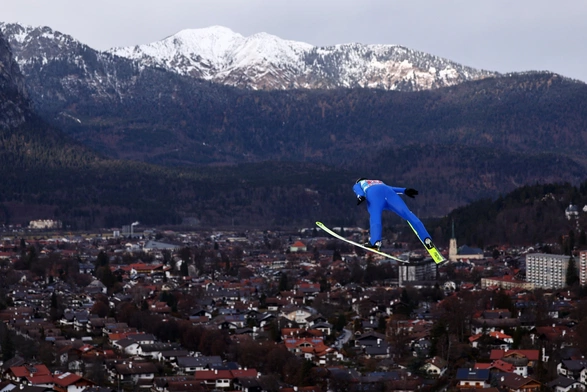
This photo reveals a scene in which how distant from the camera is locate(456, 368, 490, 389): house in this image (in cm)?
5338

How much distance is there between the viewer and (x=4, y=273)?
93562 mm

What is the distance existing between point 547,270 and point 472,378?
32.3 m

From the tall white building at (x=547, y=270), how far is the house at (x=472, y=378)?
2822 centimetres

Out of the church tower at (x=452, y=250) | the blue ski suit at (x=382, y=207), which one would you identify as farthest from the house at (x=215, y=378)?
the church tower at (x=452, y=250)

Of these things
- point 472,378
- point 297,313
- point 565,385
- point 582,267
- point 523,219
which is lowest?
point 565,385

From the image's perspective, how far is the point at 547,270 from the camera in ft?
281

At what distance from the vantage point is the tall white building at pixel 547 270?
8350 centimetres

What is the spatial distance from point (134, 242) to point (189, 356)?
72292 millimetres

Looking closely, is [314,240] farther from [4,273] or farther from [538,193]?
[4,273]

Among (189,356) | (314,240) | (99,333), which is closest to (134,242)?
(314,240)

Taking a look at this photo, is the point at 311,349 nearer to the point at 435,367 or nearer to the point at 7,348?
the point at 435,367

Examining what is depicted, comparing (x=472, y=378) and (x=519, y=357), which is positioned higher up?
(x=519, y=357)

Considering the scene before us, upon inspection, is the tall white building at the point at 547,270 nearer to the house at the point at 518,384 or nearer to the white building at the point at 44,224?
the house at the point at 518,384

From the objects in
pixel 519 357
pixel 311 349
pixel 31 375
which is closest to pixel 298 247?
pixel 311 349
